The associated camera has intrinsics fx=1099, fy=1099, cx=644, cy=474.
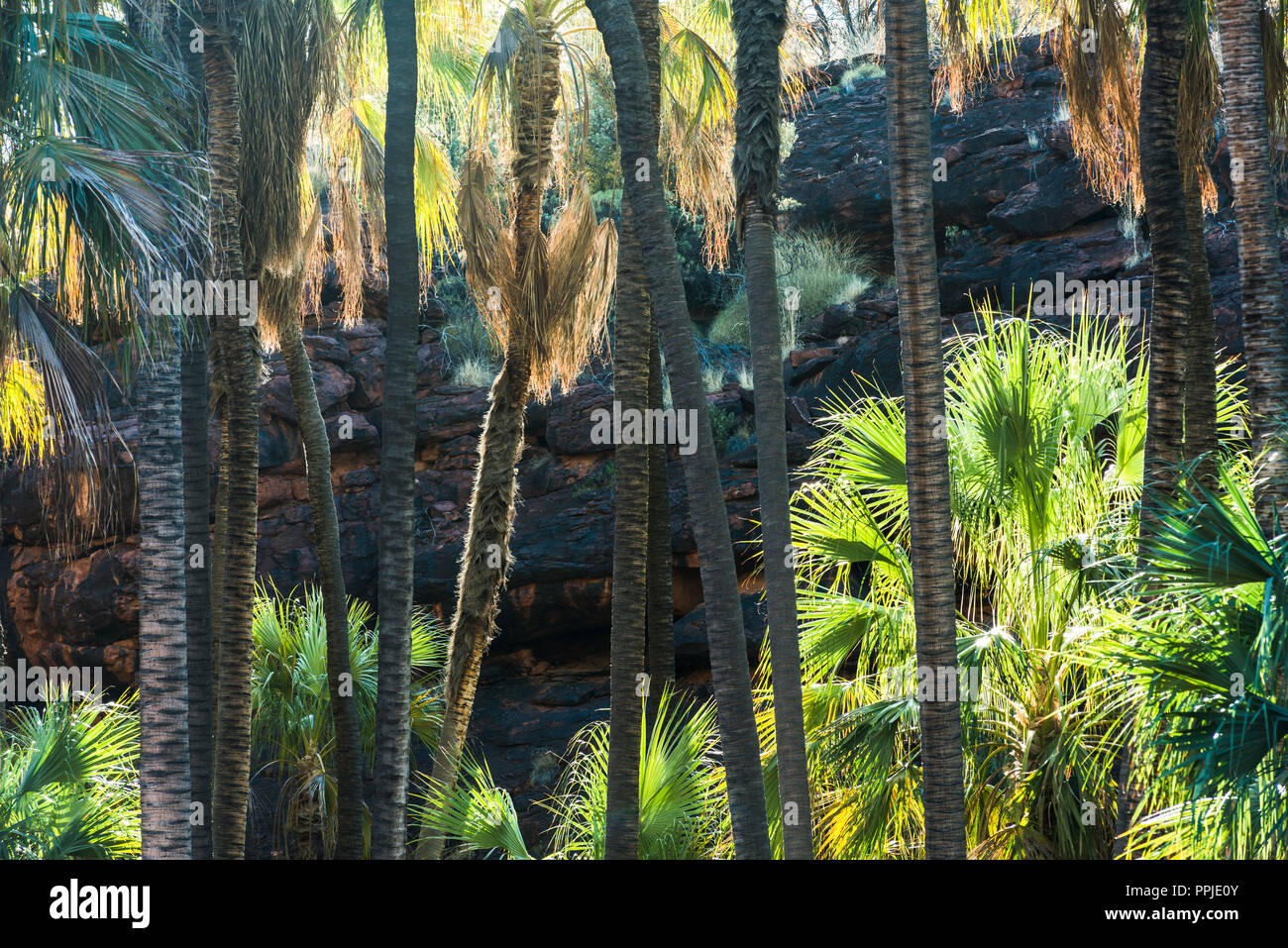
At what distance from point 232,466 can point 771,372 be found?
470 centimetres

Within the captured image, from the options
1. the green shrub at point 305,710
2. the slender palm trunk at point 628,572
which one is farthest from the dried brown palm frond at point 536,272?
the green shrub at point 305,710

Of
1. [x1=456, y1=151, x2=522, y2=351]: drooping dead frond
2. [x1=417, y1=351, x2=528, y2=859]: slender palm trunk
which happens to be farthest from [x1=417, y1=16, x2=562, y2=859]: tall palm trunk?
[x1=456, y1=151, x2=522, y2=351]: drooping dead frond

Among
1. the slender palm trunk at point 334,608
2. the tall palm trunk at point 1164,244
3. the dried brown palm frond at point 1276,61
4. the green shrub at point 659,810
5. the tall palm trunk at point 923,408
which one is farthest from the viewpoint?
the slender palm trunk at point 334,608

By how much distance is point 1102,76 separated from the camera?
9.26m

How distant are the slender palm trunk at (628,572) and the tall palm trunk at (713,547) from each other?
1064 mm

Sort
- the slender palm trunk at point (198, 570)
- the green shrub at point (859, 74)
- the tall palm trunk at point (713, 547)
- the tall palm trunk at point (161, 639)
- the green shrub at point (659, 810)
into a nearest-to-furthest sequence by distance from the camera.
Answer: the tall palm trunk at point (713, 547)
the tall palm trunk at point (161, 639)
the green shrub at point (659, 810)
the slender palm trunk at point (198, 570)
the green shrub at point (859, 74)

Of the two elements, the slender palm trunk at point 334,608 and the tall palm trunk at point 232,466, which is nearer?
the tall palm trunk at point 232,466

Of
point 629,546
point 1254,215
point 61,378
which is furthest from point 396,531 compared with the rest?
point 1254,215

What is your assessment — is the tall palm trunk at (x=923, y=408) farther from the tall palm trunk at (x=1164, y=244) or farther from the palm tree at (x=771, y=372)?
the tall palm trunk at (x=1164, y=244)

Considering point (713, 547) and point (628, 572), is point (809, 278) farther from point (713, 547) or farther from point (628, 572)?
point (713, 547)

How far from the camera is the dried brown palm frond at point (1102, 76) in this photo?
8.87 m

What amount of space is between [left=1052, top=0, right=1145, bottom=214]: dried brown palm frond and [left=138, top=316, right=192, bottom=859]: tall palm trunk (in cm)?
736

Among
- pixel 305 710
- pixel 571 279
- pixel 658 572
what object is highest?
pixel 571 279
